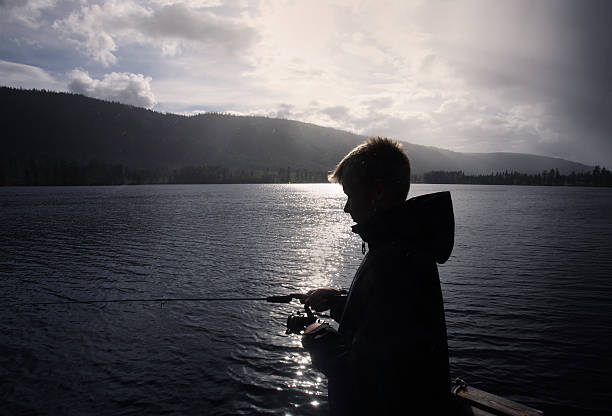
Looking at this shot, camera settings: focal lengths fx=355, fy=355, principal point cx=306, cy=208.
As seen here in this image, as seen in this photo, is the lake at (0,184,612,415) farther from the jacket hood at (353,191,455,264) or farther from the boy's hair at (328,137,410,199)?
the boy's hair at (328,137,410,199)

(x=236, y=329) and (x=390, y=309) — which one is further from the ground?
(x=390, y=309)

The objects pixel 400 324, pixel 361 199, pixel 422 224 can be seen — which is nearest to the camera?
pixel 400 324

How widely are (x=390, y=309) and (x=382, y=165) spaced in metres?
1.46

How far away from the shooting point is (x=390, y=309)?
321 cm

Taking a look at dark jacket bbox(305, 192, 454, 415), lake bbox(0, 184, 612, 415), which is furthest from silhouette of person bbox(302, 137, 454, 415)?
lake bbox(0, 184, 612, 415)

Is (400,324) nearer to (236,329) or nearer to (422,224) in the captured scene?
(422,224)

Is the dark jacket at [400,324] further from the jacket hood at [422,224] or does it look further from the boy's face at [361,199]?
the boy's face at [361,199]

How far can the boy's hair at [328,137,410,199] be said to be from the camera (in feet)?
12.2

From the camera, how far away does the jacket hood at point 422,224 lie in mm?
3518

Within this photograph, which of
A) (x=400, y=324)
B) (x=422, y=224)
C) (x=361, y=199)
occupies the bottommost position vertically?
(x=400, y=324)

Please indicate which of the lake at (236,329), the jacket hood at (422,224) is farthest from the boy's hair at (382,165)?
the lake at (236,329)

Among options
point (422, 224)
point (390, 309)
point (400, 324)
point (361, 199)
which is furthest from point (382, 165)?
point (400, 324)

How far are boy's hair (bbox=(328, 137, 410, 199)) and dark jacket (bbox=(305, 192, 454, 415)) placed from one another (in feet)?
0.87

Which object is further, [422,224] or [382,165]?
[382,165]
